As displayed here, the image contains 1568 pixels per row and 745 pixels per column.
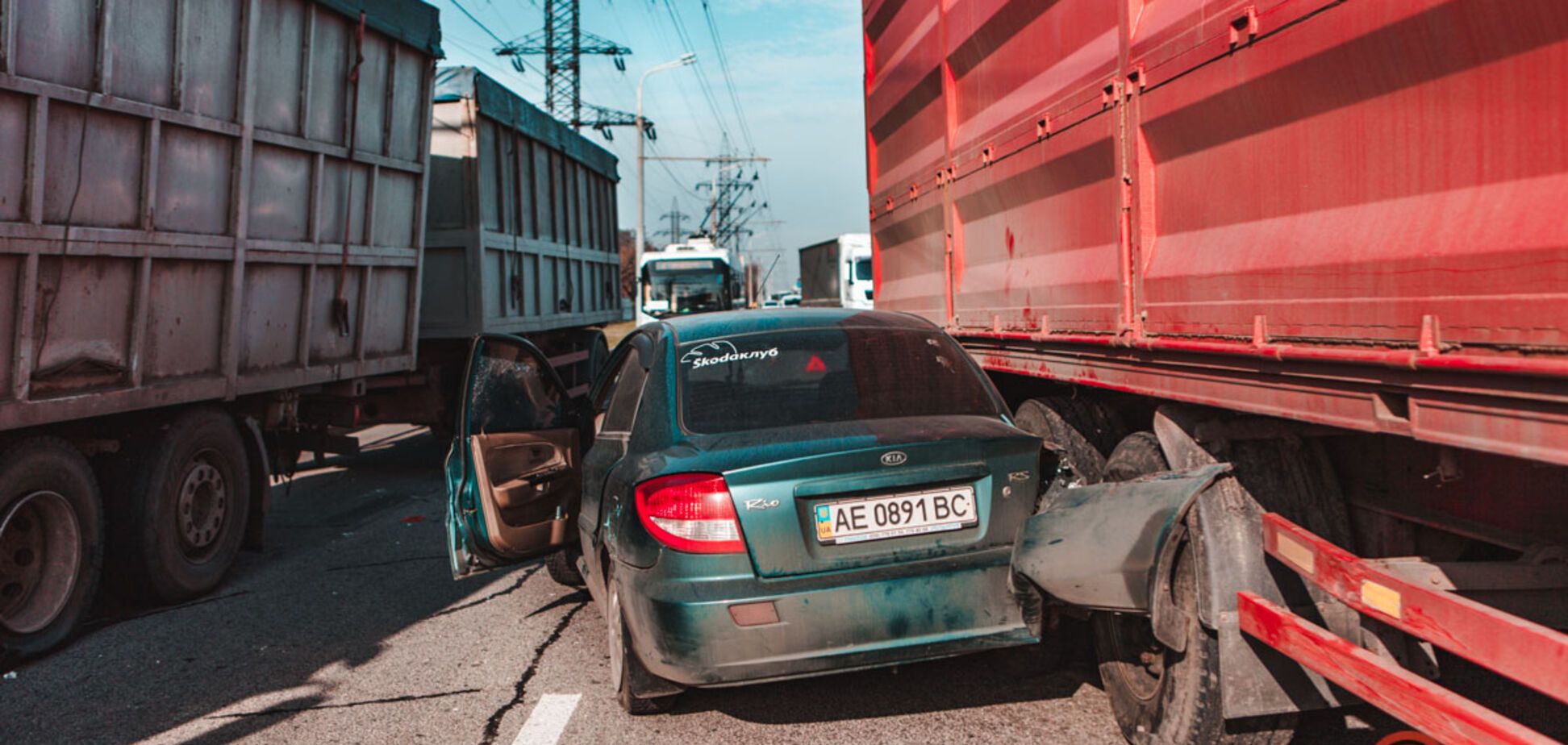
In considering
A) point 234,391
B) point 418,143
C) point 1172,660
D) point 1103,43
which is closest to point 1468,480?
point 1172,660

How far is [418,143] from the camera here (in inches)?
341

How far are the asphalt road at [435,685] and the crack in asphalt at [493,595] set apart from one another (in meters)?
0.02

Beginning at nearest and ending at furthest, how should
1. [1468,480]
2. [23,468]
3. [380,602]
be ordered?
[1468,480] < [23,468] < [380,602]

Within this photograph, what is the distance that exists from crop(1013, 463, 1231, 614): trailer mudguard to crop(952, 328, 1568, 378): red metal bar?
14.0 inches

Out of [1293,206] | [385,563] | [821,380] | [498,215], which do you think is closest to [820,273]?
[498,215]

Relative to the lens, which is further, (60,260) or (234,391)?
(234,391)

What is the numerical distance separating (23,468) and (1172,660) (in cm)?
475

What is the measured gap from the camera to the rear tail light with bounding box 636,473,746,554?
11.6ft

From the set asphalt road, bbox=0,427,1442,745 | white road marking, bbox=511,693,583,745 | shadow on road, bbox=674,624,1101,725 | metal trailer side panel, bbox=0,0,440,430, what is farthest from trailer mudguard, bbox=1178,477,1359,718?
metal trailer side panel, bbox=0,0,440,430

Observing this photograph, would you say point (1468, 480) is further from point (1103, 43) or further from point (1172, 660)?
point (1103, 43)

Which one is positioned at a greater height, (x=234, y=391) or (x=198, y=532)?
(x=234, y=391)

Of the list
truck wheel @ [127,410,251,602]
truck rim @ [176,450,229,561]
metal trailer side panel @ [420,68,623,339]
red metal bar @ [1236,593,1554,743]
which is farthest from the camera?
metal trailer side panel @ [420,68,623,339]

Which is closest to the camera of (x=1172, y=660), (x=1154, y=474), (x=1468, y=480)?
(x=1468, y=480)

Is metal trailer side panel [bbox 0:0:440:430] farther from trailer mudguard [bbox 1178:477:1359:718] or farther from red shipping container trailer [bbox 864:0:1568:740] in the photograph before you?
trailer mudguard [bbox 1178:477:1359:718]
